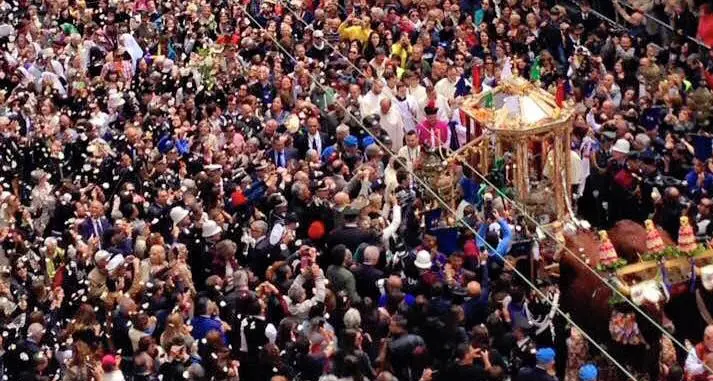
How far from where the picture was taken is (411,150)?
19969 millimetres

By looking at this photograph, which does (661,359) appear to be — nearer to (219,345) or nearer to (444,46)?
(219,345)

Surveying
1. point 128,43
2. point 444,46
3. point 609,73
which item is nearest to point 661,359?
point 609,73

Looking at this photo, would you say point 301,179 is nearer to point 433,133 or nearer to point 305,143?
point 305,143

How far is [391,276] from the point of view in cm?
1684

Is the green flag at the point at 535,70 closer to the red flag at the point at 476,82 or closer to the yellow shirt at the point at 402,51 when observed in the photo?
the yellow shirt at the point at 402,51

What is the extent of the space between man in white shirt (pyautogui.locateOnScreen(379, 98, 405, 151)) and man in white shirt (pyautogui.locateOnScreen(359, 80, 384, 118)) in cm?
25

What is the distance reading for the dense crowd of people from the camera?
52.1 feet

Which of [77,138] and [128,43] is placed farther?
[128,43]

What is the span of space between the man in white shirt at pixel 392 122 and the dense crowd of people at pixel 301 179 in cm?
3

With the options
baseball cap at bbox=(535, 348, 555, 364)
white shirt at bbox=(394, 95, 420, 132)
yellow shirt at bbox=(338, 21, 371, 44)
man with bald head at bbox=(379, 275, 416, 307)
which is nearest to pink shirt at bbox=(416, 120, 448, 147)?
white shirt at bbox=(394, 95, 420, 132)

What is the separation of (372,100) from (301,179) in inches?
127

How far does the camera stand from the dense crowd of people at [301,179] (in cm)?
1587

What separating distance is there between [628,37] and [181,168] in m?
7.44

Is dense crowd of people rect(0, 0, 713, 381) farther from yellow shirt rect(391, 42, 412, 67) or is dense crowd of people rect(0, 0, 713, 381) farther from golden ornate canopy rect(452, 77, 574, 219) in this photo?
golden ornate canopy rect(452, 77, 574, 219)
